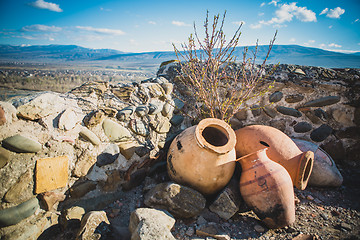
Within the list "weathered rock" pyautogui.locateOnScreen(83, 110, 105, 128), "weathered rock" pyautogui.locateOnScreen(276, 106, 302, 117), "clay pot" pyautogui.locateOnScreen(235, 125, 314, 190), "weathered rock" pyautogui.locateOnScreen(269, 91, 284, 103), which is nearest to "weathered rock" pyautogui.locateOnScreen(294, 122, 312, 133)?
"weathered rock" pyautogui.locateOnScreen(276, 106, 302, 117)

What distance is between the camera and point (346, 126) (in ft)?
8.97

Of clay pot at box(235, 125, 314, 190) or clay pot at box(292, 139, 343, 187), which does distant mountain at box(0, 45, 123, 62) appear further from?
clay pot at box(292, 139, 343, 187)

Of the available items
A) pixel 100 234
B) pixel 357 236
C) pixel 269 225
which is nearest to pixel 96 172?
pixel 100 234

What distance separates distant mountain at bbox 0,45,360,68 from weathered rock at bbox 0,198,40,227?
8.09 ft

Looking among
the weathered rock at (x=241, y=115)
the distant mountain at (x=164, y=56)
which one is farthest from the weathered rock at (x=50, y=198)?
the weathered rock at (x=241, y=115)

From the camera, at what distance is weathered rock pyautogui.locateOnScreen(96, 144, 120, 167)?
72.9 inches

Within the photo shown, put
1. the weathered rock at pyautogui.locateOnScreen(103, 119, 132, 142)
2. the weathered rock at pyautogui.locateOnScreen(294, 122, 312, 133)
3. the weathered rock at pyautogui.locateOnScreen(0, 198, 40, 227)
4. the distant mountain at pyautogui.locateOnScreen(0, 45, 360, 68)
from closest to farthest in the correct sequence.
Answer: the weathered rock at pyautogui.locateOnScreen(0, 198, 40, 227), the weathered rock at pyautogui.locateOnScreen(103, 119, 132, 142), the weathered rock at pyautogui.locateOnScreen(294, 122, 312, 133), the distant mountain at pyautogui.locateOnScreen(0, 45, 360, 68)

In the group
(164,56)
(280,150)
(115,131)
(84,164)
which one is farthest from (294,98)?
(164,56)

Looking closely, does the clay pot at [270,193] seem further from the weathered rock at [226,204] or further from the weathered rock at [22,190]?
the weathered rock at [22,190]

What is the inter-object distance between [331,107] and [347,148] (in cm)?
73

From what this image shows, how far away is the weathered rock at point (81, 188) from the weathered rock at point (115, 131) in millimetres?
525

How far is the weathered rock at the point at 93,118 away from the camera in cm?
182

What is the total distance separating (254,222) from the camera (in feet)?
5.34

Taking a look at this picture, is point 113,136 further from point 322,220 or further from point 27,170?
point 322,220
